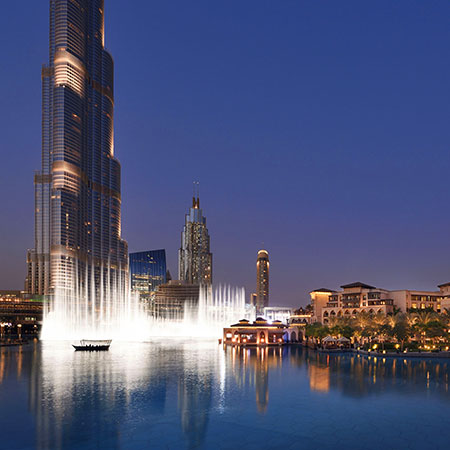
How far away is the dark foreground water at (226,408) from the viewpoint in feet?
99.1

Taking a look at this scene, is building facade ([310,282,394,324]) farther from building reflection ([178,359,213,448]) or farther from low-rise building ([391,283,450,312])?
building reflection ([178,359,213,448])

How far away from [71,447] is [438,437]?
80.1ft

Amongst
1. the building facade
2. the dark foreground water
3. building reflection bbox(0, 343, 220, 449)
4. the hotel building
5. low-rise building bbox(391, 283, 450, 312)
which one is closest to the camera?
the dark foreground water

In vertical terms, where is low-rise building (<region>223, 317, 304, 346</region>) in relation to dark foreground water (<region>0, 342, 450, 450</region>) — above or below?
below

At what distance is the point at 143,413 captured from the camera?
37219mm

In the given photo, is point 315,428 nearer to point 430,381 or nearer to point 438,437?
point 438,437

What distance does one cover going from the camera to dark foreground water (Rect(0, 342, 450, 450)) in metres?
30.2

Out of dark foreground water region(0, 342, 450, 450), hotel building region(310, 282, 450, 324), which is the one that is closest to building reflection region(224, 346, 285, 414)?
dark foreground water region(0, 342, 450, 450)

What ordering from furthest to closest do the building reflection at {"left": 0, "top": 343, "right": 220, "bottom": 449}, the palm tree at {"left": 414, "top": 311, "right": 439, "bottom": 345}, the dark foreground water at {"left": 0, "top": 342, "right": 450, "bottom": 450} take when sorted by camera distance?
the palm tree at {"left": 414, "top": 311, "right": 439, "bottom": 345}
the building reflection at {"left": 0, "top": 343, "right": 220, "bottom": 449}
the dark foreground water at {"left": 0, "top": 342, "right": 450, "bottom": 450}

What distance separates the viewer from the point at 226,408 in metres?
39.2

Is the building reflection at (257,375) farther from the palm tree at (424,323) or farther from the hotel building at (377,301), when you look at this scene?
the hotel building at (377,301)

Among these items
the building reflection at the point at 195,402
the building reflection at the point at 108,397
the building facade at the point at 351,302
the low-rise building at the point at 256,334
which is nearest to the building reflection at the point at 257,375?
the building reflection at the point at 108,397

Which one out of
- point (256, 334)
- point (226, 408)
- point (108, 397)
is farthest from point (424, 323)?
point (108, 397)

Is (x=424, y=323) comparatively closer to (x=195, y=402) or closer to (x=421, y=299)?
(x=421, y=299)
